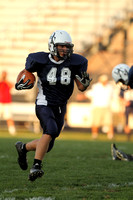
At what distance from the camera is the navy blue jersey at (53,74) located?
445 centimetres

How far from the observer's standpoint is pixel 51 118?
4312mm

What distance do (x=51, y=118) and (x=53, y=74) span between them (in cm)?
42

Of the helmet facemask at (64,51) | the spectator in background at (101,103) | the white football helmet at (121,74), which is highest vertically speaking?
the helmet facemask at (64,51)

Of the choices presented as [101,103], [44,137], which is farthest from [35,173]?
[101,103]

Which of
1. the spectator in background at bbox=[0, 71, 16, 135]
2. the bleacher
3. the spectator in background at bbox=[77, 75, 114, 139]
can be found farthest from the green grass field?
the bleacher

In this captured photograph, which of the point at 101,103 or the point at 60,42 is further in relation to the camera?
the point at 101,103

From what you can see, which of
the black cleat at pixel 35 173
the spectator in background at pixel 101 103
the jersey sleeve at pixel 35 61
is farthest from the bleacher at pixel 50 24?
the black cleat at pixel 35 173

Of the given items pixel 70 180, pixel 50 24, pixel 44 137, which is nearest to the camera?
pixel 44 137

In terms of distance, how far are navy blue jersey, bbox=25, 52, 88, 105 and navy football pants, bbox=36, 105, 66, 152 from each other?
57 mm

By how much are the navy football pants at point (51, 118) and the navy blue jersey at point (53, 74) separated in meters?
0.06

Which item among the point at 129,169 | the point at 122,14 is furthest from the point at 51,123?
the point at 122,14

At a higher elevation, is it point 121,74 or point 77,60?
point 77,60

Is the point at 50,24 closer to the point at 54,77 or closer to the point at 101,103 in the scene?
the point at 101,103

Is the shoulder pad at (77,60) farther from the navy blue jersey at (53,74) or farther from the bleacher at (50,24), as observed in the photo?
the bleacher at (50,24)
